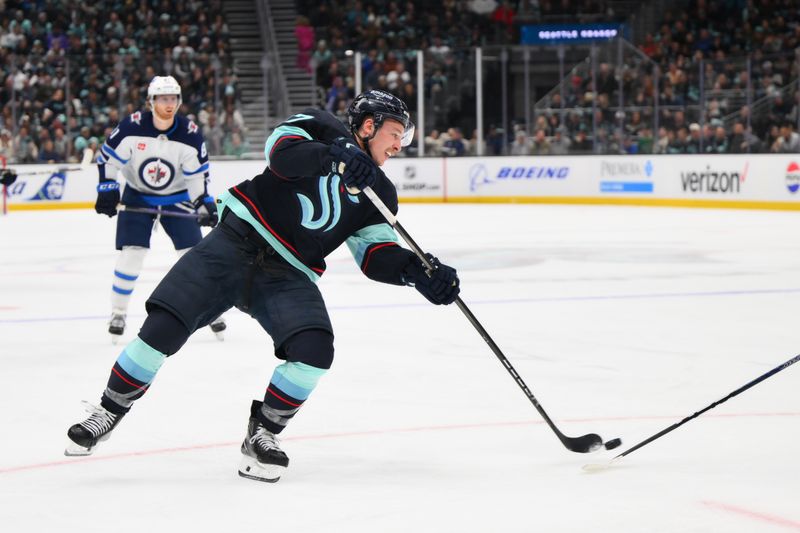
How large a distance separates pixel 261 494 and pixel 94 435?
1.68 feet

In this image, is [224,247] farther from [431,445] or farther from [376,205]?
[431,445]

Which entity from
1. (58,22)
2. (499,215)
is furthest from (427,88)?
(58,22)

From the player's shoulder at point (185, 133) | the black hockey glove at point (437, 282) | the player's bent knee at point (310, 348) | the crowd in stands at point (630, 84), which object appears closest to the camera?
the player's bent knee at point (310, 348)

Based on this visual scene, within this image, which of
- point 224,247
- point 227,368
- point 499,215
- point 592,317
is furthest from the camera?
point 499,215

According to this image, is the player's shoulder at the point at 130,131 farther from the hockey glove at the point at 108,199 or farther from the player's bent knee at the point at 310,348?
the player's bent knee at the point at 310,348

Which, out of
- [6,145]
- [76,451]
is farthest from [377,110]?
[6,145]

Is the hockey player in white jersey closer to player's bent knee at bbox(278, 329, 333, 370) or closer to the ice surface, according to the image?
the ice surface

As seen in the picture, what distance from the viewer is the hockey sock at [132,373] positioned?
321 cm

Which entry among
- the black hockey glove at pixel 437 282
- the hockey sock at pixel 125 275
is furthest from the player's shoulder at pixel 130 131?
the black hockey glove at pixel 437 282

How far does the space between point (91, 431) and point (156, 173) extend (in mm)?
3067

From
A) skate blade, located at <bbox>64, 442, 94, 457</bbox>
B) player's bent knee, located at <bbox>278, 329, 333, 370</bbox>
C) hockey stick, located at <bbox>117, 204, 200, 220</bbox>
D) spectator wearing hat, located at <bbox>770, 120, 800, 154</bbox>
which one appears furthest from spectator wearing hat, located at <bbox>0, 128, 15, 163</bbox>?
player's bent knee, located at <bbox>278, 329, 333, 370</bbox>

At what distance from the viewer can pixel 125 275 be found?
6137mm

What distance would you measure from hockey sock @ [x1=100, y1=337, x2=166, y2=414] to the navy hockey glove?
9.27 feet

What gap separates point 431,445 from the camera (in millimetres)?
3646
